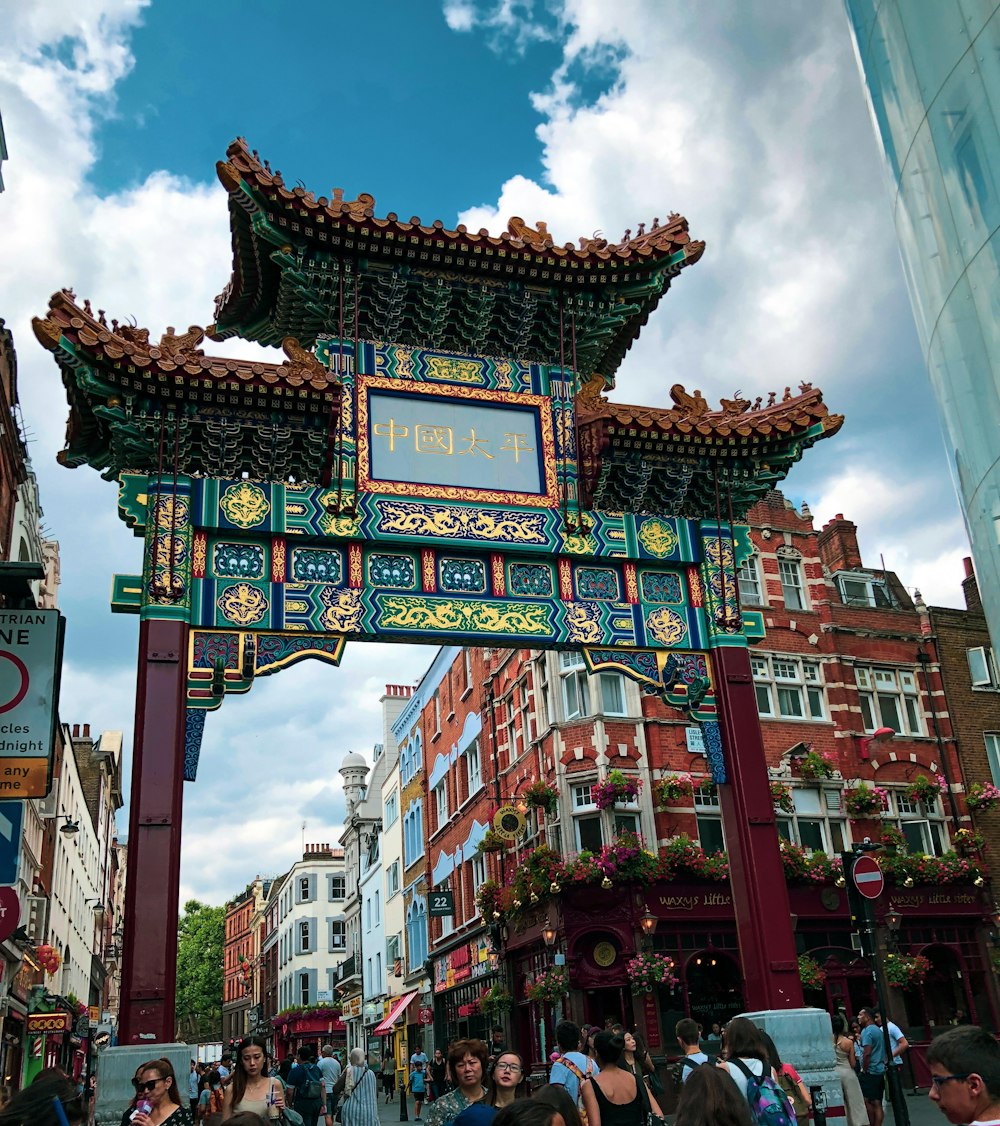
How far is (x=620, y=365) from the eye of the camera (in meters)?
19.0

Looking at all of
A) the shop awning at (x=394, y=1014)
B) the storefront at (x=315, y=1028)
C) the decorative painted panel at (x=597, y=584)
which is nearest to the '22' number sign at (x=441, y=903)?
the shop awning at (x=394, y=1014)

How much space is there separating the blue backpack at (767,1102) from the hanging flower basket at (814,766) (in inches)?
1020

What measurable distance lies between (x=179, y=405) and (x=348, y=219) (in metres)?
3.37

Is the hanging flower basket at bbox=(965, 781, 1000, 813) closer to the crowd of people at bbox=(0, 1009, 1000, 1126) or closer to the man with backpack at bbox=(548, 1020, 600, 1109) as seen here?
the crowd of people at bbox=(0, 1009, 1000, 1126)

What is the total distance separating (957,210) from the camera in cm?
1498

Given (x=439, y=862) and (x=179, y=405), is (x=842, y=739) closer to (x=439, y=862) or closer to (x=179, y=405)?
(x=439, y=862)

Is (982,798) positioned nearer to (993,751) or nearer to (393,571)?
(993,751)

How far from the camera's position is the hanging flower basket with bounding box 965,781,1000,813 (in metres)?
33.2

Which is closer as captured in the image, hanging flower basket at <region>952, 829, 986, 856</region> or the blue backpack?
the blue backpack

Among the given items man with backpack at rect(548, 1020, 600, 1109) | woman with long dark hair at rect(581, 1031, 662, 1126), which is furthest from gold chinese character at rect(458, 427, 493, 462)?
woman with long dark hair at rect(581, 1031, 662, 1126)

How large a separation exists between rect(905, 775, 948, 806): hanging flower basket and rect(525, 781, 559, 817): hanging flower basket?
420 inches

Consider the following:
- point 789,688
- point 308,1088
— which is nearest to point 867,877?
point 308,1088

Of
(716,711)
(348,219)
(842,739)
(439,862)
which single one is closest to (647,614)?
(716,711)

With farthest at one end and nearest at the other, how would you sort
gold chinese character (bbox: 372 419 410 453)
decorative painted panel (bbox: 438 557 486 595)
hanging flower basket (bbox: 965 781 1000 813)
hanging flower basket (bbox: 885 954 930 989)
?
hanging flower basket (bbox: 965 781 1000 813)
hanging flower basket (bbox: 885 954 930 989)
gold chinese character (bbox: 372 419 410 453)
decorative painted panel (bbox: 438 557 486 595)
